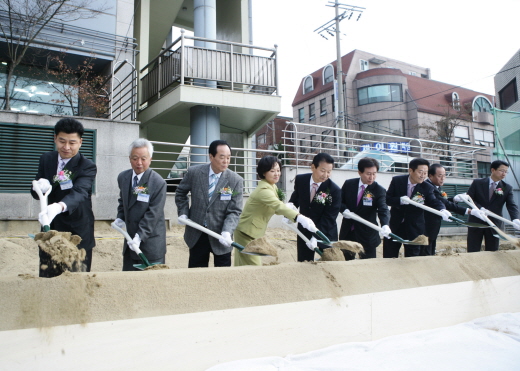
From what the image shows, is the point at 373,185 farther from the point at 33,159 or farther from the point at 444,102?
the point at 444,102

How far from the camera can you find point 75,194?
319 centimetres

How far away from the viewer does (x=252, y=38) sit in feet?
40.1

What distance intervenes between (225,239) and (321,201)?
1.28 meters

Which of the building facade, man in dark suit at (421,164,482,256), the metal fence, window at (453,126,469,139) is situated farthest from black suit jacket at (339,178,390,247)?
window at (453,126,469,139)

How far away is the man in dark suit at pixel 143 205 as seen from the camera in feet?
11.3

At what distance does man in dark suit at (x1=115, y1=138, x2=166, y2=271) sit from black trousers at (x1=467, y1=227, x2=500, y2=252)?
4606mm

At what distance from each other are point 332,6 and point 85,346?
22603 mm

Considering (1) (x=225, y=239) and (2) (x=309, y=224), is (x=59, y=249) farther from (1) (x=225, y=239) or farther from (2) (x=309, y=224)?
(2) (x=309, y=224)

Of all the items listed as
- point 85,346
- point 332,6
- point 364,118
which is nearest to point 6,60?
point 85,346

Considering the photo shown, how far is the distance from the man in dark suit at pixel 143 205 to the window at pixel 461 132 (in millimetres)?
28889

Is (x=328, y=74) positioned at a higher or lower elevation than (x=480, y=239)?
higher

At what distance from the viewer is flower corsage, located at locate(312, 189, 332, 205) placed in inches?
172

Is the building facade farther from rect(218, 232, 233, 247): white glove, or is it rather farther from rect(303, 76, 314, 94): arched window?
rect(218, 232, 233, 247): white glove

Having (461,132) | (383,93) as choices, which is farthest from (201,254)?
(461,132)
